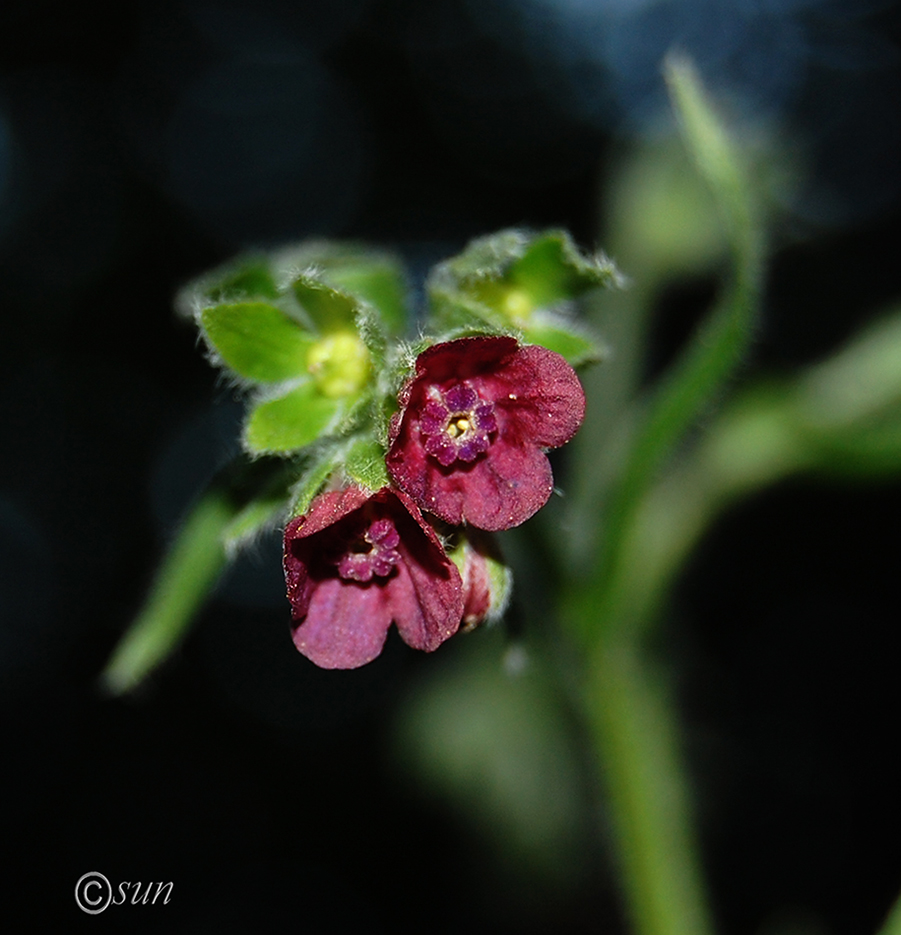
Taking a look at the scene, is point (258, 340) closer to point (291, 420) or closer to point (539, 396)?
point (291, 420)

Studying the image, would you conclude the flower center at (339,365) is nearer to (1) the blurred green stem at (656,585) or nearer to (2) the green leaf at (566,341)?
(2) the green leaf at (566,341)

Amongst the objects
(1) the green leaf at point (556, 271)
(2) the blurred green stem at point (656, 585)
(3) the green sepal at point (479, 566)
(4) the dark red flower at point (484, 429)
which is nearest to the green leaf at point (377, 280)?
(1) the green leaf at point (556, 271)

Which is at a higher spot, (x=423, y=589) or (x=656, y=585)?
(x=656, y=585)

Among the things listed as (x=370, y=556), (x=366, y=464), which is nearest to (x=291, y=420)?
(x=366, y=464)

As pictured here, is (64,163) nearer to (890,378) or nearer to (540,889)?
(540,889)

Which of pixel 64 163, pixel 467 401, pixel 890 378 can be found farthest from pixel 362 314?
pixel 64 163

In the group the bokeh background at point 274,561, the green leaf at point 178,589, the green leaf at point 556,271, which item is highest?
the bokeh background at point 274,561

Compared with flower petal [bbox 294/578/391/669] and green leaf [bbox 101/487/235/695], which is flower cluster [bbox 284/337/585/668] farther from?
green leaf [bbox 101/487/235/695]
